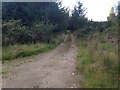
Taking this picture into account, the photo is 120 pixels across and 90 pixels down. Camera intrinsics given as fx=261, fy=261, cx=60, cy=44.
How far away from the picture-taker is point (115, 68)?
825cm

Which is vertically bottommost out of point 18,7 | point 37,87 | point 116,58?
point 37,87

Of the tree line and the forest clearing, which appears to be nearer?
the forest clearing

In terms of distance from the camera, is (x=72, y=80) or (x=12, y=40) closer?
(x=72, y=80)

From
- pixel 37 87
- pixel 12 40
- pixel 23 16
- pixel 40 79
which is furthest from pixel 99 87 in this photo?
pixel 23 16

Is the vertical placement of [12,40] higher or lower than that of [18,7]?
lower

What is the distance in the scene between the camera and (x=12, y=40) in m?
20.5

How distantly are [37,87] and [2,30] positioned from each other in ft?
43.4

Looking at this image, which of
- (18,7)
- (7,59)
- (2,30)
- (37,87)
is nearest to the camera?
(37,87)

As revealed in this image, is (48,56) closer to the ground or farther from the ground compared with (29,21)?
closer to the ground

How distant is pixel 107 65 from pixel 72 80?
1.29 meters

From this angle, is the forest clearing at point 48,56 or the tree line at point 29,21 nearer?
the forest clearing at point 48,56

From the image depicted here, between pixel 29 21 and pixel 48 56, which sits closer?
pixel 48 56

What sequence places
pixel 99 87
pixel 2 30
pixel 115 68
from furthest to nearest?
pixel 2 30 → pixel 115 68 → pixel 99 87

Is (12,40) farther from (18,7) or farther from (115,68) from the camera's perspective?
(115,68)
